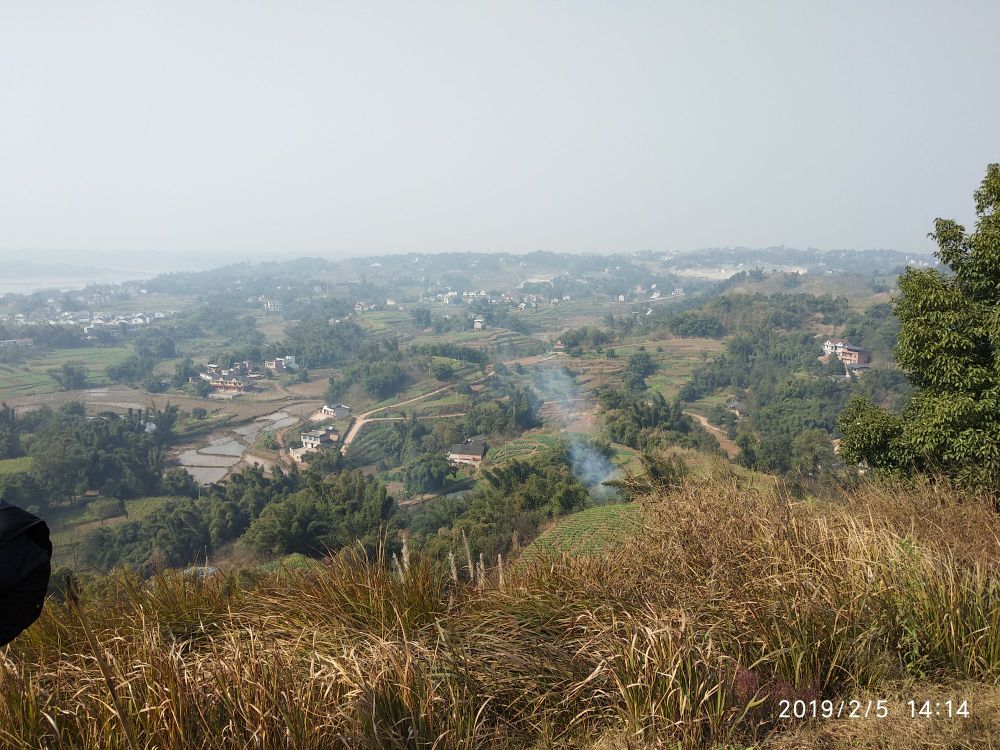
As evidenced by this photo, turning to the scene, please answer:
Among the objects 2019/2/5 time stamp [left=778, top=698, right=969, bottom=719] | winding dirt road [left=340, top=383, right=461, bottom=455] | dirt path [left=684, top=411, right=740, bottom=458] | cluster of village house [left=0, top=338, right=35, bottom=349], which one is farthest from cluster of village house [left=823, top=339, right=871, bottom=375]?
cluster of village house [left=0, top=338, right=35, bottom=349]

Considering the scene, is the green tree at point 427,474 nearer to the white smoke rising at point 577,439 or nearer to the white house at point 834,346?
the white smoke rising at point 577,439

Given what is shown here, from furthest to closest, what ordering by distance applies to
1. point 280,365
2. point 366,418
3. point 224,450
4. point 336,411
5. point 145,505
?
point 280,365
point 336,411
point 366,418
point 224,450
point 145,505

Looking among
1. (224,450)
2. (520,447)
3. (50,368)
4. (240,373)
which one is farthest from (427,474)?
(50,368)

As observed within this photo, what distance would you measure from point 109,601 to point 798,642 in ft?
10.6

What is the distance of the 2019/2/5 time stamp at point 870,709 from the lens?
6.67 feet

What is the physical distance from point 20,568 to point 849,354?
53.9 metres

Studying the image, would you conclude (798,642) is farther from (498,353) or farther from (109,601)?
(498,353)

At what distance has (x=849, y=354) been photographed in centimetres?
4697

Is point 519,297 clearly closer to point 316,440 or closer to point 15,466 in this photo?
point 316,440

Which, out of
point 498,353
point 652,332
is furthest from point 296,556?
point 652,332

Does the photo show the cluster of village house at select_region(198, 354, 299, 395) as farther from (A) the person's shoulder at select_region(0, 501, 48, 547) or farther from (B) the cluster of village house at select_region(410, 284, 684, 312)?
(A) the person's shoulder at select_region(0, 501, 48, 547)

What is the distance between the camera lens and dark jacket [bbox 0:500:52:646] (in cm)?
132

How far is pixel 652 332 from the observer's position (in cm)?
6412

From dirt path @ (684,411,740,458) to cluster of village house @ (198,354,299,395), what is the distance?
3646cm
